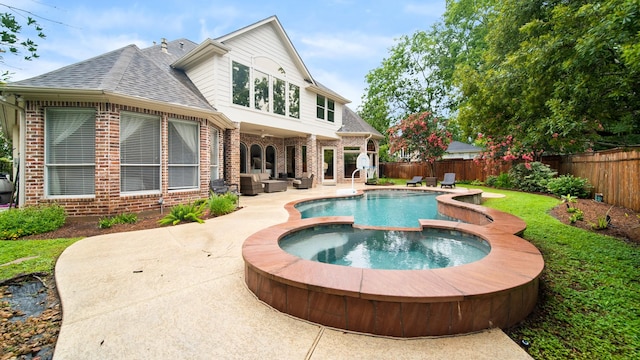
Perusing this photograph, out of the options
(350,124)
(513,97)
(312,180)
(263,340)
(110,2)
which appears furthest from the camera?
(350,124)

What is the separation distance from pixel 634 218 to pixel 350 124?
547 inches

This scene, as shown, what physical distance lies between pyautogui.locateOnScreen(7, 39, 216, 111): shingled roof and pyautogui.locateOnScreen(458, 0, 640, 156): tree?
7.42m

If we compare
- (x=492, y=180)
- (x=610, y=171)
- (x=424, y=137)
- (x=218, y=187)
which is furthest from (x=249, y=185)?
(x=492, y=180)

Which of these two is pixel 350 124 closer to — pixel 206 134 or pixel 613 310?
pixel 206 134

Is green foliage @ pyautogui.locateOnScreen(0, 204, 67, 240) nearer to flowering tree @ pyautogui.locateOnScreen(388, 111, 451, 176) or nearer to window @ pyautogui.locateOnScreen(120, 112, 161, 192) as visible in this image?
window @ pyautogui.locateOnScreen(120, 112, 161, 192)

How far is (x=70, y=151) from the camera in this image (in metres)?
5.99

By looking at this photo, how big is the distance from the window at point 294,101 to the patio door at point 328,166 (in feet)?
14.4

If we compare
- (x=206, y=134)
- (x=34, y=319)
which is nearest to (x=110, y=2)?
(x=206, y=134)

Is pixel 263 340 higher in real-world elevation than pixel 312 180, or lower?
lower

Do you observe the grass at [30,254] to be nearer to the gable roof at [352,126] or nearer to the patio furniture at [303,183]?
the patio furniture at [303,183]

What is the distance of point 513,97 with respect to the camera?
494 centimetres

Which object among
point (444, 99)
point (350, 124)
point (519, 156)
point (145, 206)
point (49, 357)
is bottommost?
point (49, 357)

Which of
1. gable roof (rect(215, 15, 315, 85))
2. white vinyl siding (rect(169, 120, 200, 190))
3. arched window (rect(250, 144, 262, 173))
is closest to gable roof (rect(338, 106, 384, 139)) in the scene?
gable roof (rect(215, 15, 315, 85))

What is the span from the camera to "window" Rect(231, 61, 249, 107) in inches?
416
